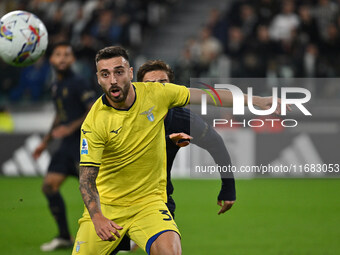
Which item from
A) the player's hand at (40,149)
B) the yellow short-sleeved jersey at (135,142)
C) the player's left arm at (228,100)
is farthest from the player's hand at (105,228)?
the player's hand at (40,149)

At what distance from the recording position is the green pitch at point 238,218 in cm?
813

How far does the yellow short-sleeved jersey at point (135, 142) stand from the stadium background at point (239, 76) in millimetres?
4644

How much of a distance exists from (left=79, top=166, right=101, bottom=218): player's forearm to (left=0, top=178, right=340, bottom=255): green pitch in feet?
8.47

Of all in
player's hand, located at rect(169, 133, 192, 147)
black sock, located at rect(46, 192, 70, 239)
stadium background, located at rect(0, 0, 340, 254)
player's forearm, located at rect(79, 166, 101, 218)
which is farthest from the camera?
stadium background, located at rect(0, 0, 340, 254)

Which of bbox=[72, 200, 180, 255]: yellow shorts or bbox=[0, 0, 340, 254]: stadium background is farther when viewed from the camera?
bbox=[0, 0, 340, 254]: stadium background

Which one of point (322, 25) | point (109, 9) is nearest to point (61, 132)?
point (322, 25)

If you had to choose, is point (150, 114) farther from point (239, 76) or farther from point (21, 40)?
point (239, 76)

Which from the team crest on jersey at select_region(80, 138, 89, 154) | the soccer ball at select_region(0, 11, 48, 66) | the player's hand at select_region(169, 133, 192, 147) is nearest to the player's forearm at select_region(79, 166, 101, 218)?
the team crest on jersey at select_region(80, 138, 89, 154)

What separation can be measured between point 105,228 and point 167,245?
19.2 inches

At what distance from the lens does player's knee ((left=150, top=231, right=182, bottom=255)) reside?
462 centimetres

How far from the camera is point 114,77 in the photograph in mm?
4711

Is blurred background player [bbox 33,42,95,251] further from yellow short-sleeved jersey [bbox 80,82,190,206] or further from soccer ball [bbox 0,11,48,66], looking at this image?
yellow short-sleeved jersey [bbox 80,82,190,206]

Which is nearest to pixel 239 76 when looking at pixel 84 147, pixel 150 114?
pixel 150 114

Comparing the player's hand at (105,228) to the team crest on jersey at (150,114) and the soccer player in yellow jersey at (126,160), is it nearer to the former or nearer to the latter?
the soccer player in yellow jersey at (126,160)
